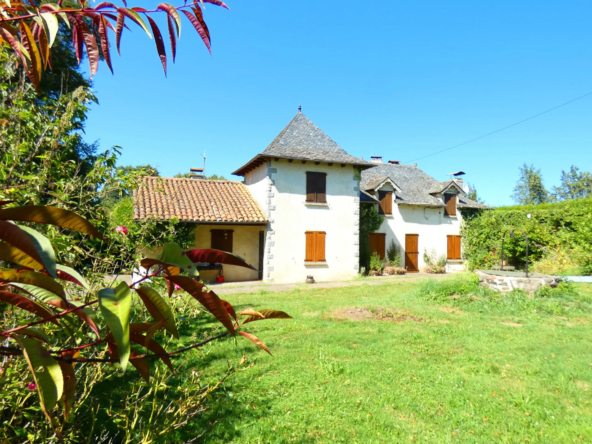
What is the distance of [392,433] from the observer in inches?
119

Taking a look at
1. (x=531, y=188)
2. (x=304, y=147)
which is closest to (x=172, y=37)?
(x=304, y=147)

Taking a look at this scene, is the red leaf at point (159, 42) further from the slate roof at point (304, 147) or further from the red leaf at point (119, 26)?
the slate roof at point (304, 147)

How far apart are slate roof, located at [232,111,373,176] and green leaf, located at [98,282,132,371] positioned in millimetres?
12420

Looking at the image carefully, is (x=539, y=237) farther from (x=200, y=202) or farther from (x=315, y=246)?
(x=200, y=202)

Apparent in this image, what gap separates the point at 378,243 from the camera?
16.4m

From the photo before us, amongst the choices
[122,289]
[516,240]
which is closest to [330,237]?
[516,240]

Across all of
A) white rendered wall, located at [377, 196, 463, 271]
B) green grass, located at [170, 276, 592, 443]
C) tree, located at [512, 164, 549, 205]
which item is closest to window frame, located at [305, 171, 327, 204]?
white rendered wall, located at [377, 196, 463, 271]

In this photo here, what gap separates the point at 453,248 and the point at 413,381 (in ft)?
51.8

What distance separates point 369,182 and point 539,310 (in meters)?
11.1

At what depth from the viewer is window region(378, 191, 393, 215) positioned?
1677 centimetres

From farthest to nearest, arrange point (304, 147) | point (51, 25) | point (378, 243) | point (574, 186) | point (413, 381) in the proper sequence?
point (574, 186) → point (378, 243) → point (304, 147) → point (413, 381) → point (51, 25)

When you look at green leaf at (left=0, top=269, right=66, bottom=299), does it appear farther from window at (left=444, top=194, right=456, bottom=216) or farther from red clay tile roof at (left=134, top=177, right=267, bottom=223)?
window at (left=444, top=194, right=456, bottom=216)

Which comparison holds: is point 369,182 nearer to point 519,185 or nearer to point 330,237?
point 330,237

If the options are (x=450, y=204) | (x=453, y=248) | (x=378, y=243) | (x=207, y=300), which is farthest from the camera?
(x=450, y=204)
